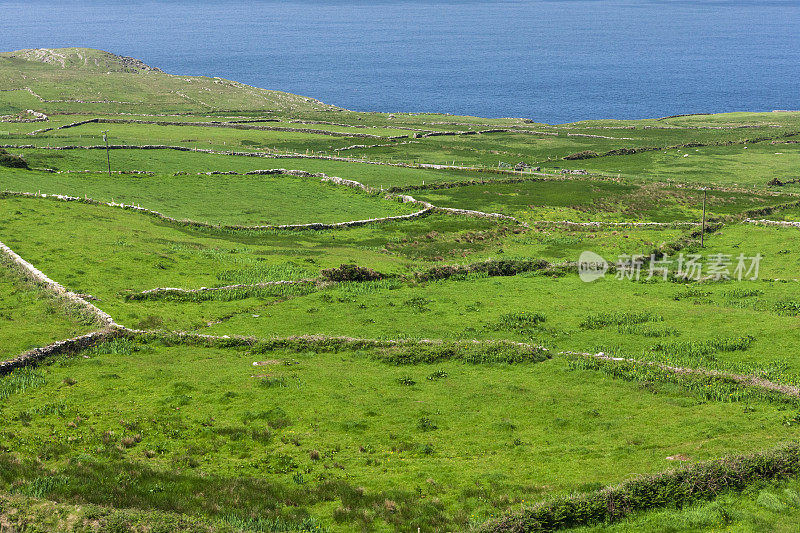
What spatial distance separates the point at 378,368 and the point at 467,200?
52.2 meters

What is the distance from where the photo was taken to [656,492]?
2195 cm

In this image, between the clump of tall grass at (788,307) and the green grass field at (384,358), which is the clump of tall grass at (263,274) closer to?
the green grass field at (384,358)

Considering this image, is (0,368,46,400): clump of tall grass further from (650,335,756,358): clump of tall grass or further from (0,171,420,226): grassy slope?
(0,171,420,226): grassy slope

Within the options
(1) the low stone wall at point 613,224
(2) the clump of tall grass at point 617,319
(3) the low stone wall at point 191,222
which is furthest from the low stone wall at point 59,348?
(1) the low stone wall at point 613,224

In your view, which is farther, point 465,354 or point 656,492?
point 465,354

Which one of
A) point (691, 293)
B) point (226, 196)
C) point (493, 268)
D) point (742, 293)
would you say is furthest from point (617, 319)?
point (226, 196)

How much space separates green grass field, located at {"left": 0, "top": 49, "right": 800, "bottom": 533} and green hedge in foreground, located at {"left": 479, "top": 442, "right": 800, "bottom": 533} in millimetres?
97

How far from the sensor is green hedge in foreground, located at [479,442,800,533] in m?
20.8

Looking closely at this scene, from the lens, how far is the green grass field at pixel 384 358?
72.7 feet

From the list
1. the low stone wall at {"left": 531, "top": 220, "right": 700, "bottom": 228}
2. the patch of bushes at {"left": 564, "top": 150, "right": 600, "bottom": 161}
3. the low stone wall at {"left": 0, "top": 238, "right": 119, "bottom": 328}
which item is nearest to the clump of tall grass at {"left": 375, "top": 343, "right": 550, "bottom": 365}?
the low stone wall at {"left": 0, "top": 238, "right": 119, "bottom": 328}

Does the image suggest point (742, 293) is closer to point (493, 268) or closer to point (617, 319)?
point (617, 319)

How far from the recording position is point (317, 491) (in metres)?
22.9

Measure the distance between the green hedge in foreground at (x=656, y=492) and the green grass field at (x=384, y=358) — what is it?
0.10m

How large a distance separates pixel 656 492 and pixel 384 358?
16752 mm
